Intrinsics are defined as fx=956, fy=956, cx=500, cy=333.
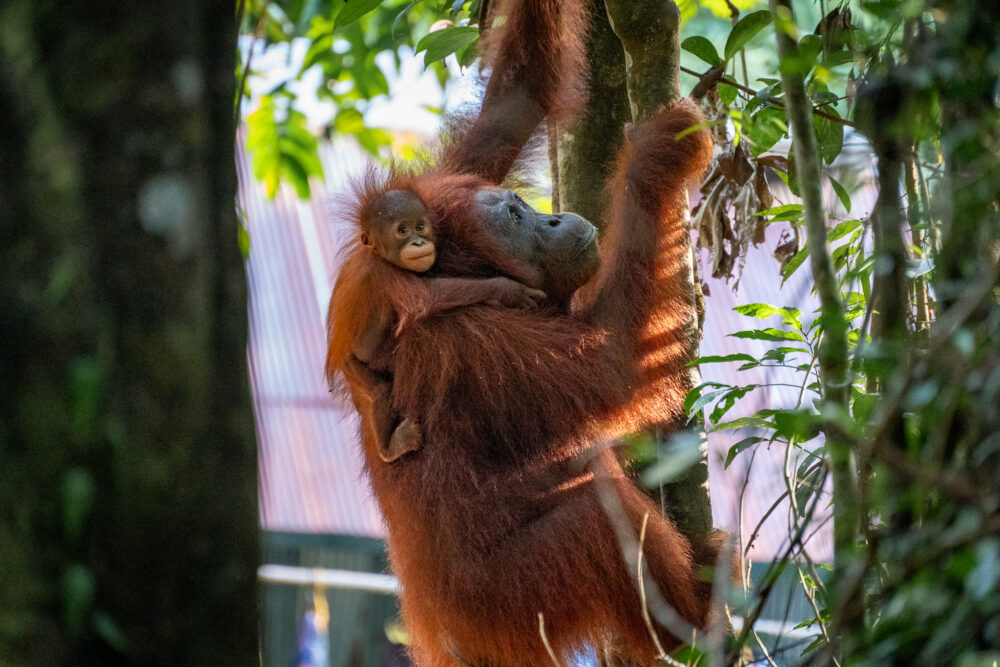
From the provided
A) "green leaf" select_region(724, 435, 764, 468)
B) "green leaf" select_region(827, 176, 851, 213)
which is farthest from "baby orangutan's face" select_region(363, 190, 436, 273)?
"green leaf" select_region(827, 176, 851, 213)

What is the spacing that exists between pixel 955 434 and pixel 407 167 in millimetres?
2563

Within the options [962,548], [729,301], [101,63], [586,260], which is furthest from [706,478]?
[729,301]

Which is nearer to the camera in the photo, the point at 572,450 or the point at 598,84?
the point at 572,450

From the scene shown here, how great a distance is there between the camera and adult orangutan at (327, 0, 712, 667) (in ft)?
9.66

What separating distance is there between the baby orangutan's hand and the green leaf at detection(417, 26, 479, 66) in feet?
3.59

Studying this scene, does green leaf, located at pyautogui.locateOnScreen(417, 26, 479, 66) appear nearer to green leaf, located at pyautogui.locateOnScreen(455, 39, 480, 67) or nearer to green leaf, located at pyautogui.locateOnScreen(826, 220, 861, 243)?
green leaf, located at pyautogui.locateOnScreen(455, 39, 480, 67)

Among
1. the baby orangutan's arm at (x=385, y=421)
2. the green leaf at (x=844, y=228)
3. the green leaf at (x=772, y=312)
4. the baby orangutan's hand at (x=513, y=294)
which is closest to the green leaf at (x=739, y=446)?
the green leaf at (x=772, y=312)

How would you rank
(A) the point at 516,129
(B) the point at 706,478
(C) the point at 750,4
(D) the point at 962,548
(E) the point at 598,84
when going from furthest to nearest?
1. (C) the point at 750,4
2. (A) the point at 516,129
3. (E) the point at 598,84
4. (B) the point at 706,478
5. (D) the point at 962,548

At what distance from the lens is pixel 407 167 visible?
145 inches

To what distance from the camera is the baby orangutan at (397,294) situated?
3.05 m

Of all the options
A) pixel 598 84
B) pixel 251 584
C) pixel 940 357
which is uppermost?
pixel 598 84

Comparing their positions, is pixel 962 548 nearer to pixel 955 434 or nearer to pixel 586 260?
pixel 955 434

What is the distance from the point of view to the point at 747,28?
272 cm

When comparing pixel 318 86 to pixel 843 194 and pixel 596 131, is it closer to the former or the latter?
pixel 596 131
